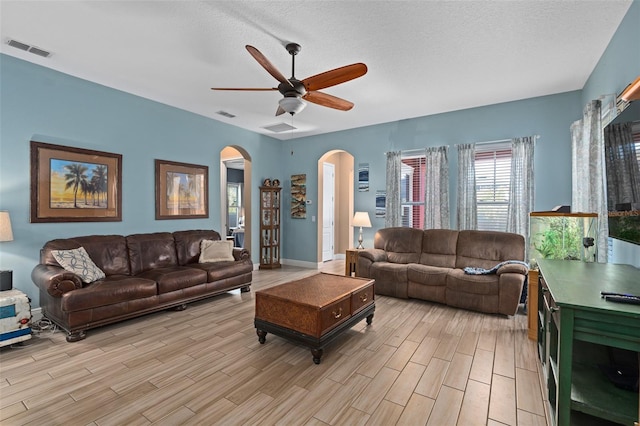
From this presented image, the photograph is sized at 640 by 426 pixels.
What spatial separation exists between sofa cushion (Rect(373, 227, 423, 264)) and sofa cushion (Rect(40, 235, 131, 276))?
12.7 ft

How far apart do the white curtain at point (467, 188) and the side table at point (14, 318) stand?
18.3ft

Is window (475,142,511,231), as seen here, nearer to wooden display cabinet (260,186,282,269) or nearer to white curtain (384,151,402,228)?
white curtain (384,151,402,228)

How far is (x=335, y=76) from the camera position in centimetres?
274

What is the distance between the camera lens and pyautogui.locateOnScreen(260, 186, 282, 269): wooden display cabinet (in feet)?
21.7

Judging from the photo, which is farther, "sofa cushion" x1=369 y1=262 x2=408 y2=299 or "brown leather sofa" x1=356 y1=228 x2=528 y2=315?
"sofa cushion" x1=369 y1=262 x2=408 y2=299

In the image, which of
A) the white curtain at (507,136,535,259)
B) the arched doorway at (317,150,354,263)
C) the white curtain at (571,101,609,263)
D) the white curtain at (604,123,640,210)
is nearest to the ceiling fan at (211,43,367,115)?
the white curtain at (604,123,640,210)

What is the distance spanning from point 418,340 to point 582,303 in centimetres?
183

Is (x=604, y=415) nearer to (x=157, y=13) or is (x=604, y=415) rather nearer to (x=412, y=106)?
(x=157, y=13)

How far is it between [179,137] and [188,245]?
1820mm

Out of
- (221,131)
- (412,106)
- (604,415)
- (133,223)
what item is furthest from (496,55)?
(133,223)

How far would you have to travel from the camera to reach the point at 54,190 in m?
3.69

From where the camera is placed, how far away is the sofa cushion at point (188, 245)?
183 inches

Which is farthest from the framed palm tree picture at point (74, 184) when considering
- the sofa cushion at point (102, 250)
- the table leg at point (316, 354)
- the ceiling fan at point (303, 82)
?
the table leg at point (316, 354)

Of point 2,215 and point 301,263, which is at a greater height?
point 2,215
